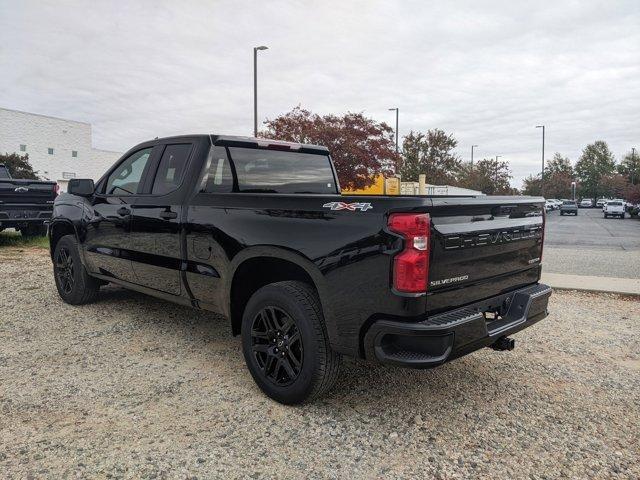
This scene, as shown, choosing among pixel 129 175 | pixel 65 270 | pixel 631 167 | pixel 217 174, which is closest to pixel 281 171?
pixel 217 174

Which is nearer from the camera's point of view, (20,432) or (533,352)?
(20,432)

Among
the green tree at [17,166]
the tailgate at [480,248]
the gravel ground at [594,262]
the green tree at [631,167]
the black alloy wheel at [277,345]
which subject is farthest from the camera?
the green tree at [631,167]

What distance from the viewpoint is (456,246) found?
115 inches

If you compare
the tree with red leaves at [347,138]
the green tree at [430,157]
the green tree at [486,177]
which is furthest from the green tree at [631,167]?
the tree with red leaves at [347,138]

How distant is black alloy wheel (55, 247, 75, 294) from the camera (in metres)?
5.90

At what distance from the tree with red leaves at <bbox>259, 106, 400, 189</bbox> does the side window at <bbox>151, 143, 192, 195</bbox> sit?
1860 cm

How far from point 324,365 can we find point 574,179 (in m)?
104

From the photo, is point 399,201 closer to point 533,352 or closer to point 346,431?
point 346,431

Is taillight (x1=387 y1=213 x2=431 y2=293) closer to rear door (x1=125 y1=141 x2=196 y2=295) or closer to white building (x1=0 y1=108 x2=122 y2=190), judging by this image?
rear door (x1=125 y1=141 x2=196 y2=295)

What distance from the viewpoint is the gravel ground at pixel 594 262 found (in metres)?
9.46

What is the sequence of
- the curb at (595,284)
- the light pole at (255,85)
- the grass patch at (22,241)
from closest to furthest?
the curb at (595,284), the grass patch at (22,241), the light pole at (255,85)

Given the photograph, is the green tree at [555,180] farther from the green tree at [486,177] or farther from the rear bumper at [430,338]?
the rear bumper at [430,338]

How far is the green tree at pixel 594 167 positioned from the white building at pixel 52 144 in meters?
82.8

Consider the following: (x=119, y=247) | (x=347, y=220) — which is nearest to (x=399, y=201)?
(x=347, y=220)
